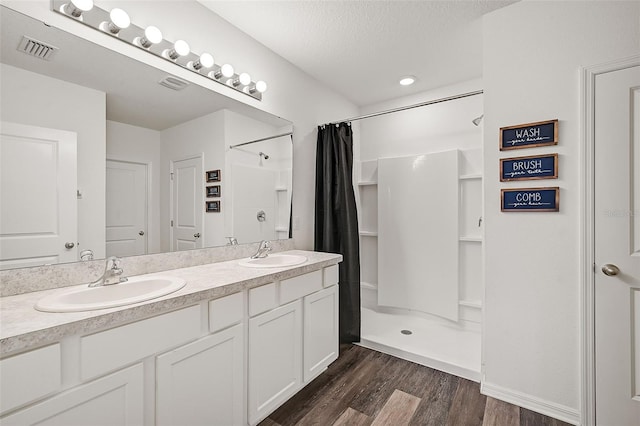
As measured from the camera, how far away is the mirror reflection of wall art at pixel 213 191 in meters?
1.92

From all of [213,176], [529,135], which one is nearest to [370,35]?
[529,135]

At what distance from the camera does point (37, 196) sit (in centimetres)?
123

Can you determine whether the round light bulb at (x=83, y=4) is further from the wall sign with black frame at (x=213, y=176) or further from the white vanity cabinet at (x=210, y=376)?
the white vanity cabinet at (x=210, y=376)

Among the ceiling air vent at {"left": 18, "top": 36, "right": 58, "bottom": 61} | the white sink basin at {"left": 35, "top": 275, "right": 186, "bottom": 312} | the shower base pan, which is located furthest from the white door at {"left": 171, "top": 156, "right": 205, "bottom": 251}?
the shower base pan

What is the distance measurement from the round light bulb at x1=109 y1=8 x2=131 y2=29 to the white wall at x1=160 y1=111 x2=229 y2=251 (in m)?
0.53

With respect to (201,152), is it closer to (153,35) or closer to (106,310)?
(153,35)

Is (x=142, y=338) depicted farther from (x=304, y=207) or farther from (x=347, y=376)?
(x=304, y=207)

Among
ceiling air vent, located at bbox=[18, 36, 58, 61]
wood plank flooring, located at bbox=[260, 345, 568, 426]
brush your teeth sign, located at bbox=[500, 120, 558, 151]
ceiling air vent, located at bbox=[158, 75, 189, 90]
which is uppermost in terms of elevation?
ceiling air vent, located at bbox=[158, 75, 189, 90]

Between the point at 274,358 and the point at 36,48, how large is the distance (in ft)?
6.20

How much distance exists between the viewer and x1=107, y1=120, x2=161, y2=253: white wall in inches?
59.1

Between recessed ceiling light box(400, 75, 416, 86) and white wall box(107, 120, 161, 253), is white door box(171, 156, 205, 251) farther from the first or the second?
recessed ceiling light box(400, 75, 416, 86)

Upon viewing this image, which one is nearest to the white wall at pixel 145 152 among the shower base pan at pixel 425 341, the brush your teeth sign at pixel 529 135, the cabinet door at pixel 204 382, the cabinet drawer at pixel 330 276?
the cabinet door at pixel 204 382

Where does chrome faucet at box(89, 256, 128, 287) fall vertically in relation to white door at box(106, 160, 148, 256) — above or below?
below

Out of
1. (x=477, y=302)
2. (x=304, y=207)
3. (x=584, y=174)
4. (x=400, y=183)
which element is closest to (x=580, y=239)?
(x=584, y=174)
